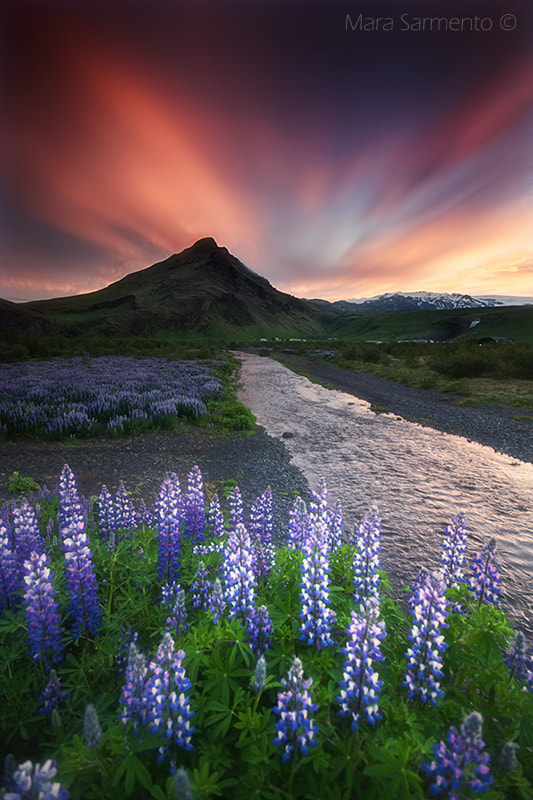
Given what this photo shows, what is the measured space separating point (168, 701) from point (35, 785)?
1.89 ft

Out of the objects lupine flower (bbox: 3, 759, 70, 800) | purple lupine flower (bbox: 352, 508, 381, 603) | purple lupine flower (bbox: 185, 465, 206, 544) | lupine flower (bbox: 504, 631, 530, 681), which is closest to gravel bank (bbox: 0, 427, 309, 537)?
purple lupine flower (bbox: 185, 465, 206, 544)

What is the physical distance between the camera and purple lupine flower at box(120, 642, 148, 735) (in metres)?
1.76

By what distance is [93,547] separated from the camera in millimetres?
3615

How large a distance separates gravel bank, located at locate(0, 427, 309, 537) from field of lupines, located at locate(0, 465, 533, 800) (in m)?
2.86

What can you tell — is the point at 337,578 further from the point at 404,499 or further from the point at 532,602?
the point at 404,499

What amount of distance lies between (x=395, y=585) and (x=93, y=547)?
3.80m

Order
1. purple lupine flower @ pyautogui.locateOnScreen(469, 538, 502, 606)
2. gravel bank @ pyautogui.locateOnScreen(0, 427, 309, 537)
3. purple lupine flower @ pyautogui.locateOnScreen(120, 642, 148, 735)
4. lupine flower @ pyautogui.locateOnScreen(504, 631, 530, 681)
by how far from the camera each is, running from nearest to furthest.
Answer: purple lupine flower @ pyautogui.locateOnScreen(120, 642, 148, 735)
lupine flower @ pyautogui.locateOnScreen(504, 631, 530, 681)
purple lupine flower @ pyautogui.locateOnScreen(469, 538, 502, 606)
gravel bank @ pyautogui.locateOnScreen(0, 427, 309, 537)

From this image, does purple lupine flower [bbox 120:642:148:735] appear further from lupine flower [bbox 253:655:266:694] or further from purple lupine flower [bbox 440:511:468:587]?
purple lupine flower [bbox 440:511:468:587]

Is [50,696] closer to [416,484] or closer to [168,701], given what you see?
[168,701]

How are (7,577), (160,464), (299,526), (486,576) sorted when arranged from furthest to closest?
1. (160,464)
2. (299,526)
3. (486,576)
4. (7,577)

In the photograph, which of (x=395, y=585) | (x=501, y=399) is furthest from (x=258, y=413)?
(x=501, y=399)

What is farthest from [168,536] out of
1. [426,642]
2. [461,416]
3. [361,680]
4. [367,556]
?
[461,416]

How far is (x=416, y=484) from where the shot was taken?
302 inches

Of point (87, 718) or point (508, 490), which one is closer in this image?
point (87, 718)
